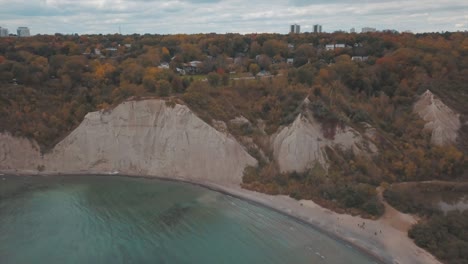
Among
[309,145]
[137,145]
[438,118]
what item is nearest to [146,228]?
[137,145]

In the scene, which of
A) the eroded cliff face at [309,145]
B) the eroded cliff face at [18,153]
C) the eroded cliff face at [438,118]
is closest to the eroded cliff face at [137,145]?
the eroded cliff face at [18,153]

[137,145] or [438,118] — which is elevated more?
[438,118]

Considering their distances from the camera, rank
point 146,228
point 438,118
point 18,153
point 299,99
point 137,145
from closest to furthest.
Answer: point 146,228
point 438,118
point 137,145
point 18,153
point 299,99

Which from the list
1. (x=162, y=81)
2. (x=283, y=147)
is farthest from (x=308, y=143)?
(x=162, y=81)

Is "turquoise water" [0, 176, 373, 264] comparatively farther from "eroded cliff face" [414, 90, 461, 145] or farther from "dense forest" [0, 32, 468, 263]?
"eroded cliff face" [414, 90, 461, 145]

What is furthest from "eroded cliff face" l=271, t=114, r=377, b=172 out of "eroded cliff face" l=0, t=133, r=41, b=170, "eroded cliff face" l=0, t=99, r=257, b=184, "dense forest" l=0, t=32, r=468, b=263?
"eroded cliff face" l=0, t=133, r=41, b=170

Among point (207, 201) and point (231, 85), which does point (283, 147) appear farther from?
point (231, 85)

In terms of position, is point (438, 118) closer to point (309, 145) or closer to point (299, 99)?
point (309, 145)

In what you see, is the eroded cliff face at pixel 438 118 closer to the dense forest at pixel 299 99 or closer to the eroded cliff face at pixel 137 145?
the dense forest at pixel 299 99
